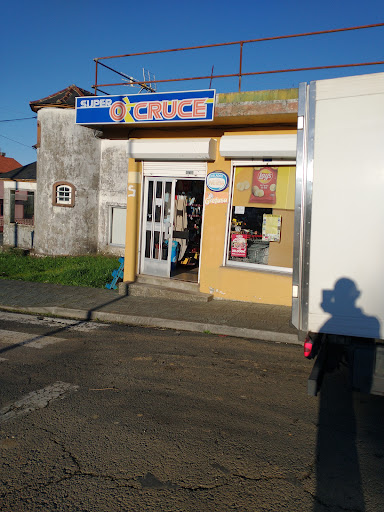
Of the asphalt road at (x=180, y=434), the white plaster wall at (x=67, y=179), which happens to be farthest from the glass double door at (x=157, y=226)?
the white plaster wall at (x=67, y=179)

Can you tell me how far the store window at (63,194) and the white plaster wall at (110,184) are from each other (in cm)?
115

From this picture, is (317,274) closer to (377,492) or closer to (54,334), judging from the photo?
(377,492)

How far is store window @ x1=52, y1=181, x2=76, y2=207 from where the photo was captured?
17.3 metres

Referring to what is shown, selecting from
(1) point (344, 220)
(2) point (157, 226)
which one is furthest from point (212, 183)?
(1) point (344, 220)

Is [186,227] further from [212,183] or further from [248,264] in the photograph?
[248,264]

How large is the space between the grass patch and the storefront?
6.82 feet

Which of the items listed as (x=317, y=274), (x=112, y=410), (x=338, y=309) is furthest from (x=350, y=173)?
(x=112, y=410)

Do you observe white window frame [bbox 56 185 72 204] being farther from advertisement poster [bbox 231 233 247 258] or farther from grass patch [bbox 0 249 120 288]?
advertisement poster [bbox 231 233 247 258]

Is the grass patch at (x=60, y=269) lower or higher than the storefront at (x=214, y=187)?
lower

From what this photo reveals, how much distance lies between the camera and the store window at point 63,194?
56.8 ft

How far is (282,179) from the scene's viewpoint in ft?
30.6

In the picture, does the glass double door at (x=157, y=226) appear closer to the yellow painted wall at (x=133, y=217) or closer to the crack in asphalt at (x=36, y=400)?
the yellow painted wall at (x=133, y=217)

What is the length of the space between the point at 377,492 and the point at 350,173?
2.60 m

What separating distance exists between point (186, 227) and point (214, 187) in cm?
205
